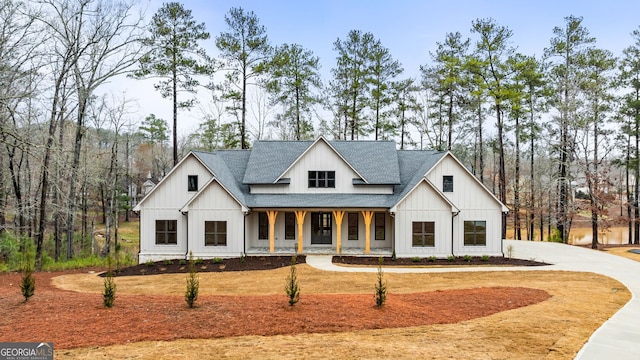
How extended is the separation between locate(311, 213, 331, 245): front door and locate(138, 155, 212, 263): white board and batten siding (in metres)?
6.17

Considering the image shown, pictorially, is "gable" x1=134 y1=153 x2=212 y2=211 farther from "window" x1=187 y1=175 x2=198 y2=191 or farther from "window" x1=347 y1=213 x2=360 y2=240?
"window" x1=347 y1=213 x2=360 y2=240

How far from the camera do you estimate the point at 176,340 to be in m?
7.29

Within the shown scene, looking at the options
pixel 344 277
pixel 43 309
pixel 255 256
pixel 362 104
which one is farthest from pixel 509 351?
pixel 362 104

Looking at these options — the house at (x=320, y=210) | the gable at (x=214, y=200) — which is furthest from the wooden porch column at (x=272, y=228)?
the gable at (x=214, y=200)

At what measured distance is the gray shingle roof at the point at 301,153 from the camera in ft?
66.6

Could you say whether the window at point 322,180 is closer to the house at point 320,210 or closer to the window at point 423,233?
the house at point 320,210

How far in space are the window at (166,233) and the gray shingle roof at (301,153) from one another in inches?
138

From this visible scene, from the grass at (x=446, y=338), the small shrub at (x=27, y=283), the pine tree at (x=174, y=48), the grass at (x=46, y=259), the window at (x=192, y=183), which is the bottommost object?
the grass at (x=46, y=259)

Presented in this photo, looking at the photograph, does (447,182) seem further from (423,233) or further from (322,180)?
(322,180)

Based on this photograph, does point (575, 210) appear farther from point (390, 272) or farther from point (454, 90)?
point (390, 272)

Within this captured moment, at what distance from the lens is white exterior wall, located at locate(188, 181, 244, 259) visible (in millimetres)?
19688

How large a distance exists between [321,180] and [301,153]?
2.54m

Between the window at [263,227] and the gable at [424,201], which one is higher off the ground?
the gable at [424,201]
